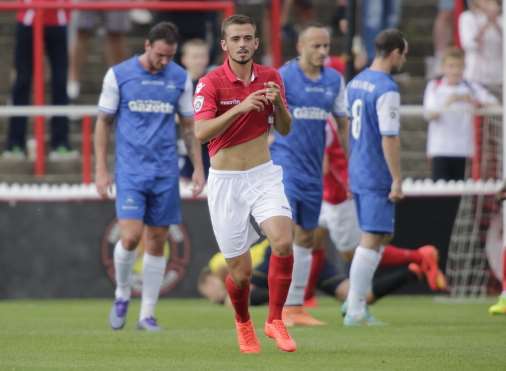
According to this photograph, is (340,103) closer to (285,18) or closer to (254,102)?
(254,102)

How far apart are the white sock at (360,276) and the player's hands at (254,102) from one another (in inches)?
122

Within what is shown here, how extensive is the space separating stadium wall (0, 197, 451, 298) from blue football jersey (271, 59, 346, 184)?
384cm

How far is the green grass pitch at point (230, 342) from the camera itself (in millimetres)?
8695

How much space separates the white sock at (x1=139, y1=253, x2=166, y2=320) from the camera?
11.7 metres

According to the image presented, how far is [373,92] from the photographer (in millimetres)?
11641

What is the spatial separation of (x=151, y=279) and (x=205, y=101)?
2.81 m

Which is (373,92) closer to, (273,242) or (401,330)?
(401,330)

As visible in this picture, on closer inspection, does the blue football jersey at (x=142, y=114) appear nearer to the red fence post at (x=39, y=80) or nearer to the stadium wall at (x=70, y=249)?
the stadium wall at (x=70, y=249)

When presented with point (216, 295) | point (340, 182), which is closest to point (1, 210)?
point (216, 295)

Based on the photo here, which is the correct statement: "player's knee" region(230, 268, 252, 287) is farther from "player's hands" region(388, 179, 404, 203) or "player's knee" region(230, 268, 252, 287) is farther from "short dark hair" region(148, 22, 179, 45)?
"short dark hair" region(148, 22, 179, 45)

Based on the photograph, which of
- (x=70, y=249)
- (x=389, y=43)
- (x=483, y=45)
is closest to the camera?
(x=389, y=43)

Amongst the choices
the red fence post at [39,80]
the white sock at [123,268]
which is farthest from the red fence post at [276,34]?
the white sock at [123,268]

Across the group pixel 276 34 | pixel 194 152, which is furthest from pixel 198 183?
pixel 276 34

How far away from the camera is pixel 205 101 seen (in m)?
9.35
